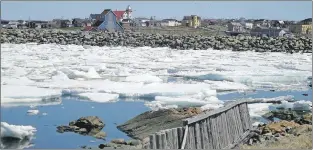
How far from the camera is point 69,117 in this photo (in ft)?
19.2

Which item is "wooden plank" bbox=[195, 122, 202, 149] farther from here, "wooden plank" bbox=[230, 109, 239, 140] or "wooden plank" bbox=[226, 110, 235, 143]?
"wooden plank" bbox=[230, 109, 239, 140]

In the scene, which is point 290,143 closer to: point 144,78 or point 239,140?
point 239,140

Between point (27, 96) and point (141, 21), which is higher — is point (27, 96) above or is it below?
below

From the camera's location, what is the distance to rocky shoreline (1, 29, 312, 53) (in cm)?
991

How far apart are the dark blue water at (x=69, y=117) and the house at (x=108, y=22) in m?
0.96

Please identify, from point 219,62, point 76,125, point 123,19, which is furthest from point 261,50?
point 76,125

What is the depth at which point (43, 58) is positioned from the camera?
24.1ft

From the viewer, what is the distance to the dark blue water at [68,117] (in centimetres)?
550

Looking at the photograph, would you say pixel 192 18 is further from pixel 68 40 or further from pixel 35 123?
pixel 68 40

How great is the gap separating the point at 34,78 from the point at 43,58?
100 centimetres

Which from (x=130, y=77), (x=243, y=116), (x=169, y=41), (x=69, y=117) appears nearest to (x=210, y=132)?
(x=243, y=116)

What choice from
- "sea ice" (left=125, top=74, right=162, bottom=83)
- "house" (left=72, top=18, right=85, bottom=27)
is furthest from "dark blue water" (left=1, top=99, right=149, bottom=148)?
"house" (left=72, top=18, right=85, bottom=27)

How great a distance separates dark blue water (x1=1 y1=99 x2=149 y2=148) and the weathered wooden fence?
112 centimetres

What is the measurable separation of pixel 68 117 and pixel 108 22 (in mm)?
1359
